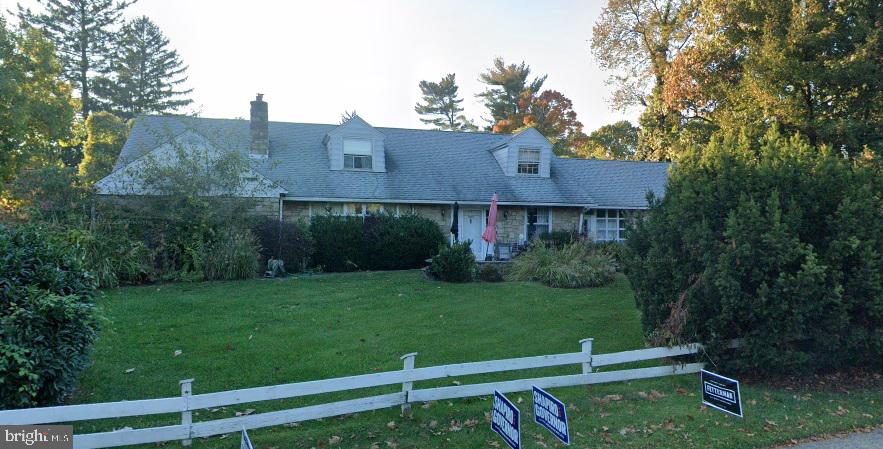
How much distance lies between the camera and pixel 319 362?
24.2 feet

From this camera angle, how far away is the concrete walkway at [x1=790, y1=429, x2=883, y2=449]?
17.5 feet

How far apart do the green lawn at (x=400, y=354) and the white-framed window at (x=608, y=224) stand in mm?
11849

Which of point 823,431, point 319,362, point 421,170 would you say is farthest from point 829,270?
point 421,170

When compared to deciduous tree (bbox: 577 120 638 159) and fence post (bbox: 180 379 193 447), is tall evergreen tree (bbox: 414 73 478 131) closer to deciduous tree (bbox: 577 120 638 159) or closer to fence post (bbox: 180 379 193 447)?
deciduous tree (bbox: 577 120 638 159)

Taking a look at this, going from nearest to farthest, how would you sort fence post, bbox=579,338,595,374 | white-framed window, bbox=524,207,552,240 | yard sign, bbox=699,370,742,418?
yard sign, bbox=699,370,742,418 < fence post, bbox=579,338,595,374 < white-framed window, bbox=524,207,552,240

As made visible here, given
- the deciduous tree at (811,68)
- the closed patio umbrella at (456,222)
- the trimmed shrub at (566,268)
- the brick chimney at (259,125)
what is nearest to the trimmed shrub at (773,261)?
the deciduous tree at (811,68)

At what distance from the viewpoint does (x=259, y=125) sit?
2055cm

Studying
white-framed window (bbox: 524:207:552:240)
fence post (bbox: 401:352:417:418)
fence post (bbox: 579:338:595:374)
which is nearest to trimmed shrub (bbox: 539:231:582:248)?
white-framed window (bbox: 524:207:552:240)

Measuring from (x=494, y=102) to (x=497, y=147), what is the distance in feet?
85.3

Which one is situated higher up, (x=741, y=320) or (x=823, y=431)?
(x=741, y=320)

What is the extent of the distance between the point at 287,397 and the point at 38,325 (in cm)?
238

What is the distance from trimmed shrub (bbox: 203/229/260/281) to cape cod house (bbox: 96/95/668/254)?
254cm

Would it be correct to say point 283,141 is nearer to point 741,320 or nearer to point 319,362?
point 319,362

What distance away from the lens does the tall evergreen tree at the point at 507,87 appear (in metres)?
47.6
